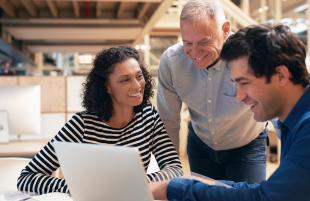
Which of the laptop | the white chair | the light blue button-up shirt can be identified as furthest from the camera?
the white chair

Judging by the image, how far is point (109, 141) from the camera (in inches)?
68.4

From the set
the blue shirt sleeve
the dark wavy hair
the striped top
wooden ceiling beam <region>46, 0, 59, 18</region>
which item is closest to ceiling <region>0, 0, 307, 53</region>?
wooden ceiling beam <region>46, 0, 59, 18</region>

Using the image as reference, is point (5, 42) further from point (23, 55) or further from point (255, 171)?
point (255, 171)

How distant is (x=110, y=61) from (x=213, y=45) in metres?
0.45

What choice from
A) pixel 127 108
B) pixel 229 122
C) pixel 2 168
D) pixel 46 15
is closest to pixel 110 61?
pixel 127 108

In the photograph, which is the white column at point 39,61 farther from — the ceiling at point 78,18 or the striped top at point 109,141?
the striped top at point 109,141

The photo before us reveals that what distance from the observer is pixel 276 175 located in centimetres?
102

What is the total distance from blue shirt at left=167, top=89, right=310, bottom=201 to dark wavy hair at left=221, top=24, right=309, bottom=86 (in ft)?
0.26

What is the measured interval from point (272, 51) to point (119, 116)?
0.91 m

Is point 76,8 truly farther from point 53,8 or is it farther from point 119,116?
point 119,116

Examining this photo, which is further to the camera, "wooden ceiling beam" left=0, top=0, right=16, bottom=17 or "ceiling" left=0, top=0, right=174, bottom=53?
"ceiling" left=0, top=0, right=174, bottom=53

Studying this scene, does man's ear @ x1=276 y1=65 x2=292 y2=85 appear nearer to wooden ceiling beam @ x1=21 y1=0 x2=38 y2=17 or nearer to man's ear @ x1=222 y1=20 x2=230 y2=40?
man's ear @ x1=222 y1=20 x2=230 y2=40

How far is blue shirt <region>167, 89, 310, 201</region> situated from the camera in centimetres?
99

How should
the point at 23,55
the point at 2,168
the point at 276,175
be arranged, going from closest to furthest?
the point at 276,175 < the point at 2,168 < the point at 23,55
